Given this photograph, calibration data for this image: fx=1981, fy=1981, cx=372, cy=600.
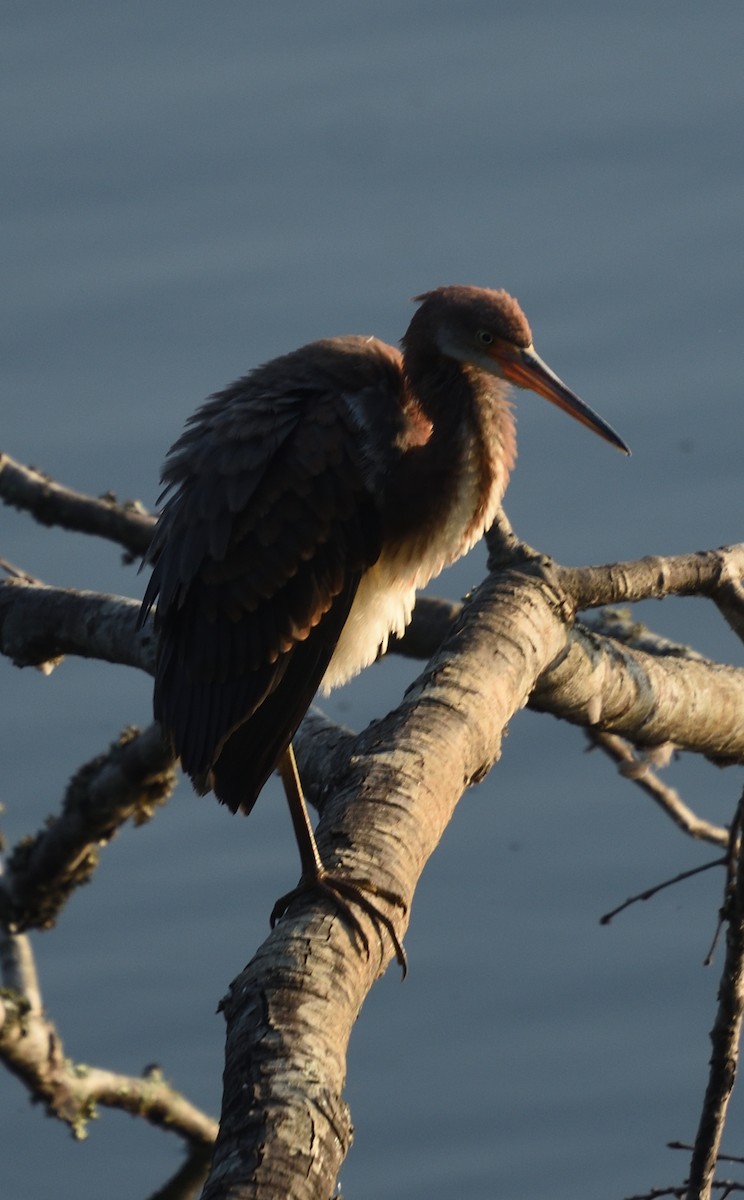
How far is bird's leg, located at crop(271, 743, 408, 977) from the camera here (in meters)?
2.71

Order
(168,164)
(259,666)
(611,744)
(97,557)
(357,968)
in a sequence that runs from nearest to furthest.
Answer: (357,968), (259,666), (611,744), (97,557), (168,164)

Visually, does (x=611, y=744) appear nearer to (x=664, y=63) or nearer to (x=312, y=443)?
(x=312, y=443)

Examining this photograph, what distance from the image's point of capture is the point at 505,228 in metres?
6.20

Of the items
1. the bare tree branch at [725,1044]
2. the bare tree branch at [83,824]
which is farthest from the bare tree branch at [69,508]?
the bare tree branch at [725,1044]

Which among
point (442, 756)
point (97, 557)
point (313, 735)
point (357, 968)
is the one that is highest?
point (97, 557)

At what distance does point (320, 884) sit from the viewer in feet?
9.09

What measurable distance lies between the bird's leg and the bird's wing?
0.14 m

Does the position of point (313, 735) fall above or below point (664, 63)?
below

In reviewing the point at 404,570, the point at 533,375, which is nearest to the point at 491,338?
the point at 533,375

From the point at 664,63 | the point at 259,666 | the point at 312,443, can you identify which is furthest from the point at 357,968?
the point at 664,63

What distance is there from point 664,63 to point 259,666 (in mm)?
3699

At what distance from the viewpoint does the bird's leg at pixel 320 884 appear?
271 centimetres

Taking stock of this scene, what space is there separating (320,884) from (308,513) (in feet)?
3.10

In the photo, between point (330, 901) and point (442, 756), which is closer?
point (330, 901)
